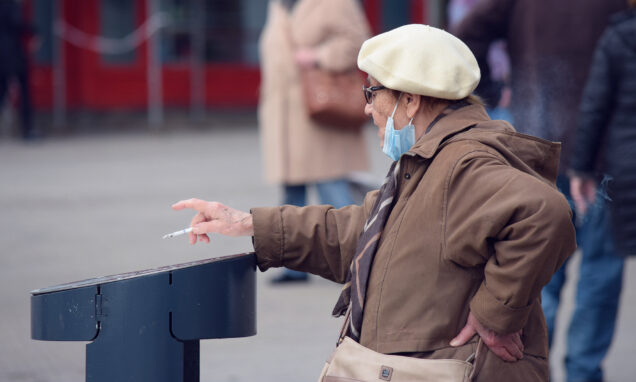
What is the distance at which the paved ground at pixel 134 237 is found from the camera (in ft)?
15.8

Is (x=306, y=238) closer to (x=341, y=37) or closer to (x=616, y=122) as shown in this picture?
(x=616, y=122)

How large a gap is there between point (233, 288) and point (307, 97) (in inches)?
135

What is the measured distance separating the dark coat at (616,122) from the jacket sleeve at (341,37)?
218 centimetres

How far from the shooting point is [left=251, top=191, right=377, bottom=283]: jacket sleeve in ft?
8.97

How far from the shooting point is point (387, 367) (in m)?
2.35

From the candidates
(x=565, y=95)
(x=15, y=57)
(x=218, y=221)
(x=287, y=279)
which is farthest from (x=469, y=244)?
(x=15, y=57)

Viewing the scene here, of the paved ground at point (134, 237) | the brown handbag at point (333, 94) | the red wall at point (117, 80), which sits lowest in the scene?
the paved ground at point (134, 237)

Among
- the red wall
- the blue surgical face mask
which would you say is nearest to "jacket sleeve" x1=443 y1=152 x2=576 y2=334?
the blue surgical face mask

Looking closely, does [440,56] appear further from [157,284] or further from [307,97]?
[307,97]

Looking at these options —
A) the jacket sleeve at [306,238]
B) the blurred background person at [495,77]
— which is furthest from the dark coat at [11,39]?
the jacket sleeve at [306,238]

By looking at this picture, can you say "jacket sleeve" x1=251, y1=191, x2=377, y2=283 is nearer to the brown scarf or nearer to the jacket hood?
the brown scarf

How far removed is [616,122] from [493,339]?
5.78 feet

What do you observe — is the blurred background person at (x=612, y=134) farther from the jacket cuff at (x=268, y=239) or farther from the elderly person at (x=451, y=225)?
the jacket cuff at (x=268, y=239)

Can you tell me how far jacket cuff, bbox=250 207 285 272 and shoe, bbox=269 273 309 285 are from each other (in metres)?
3.53
